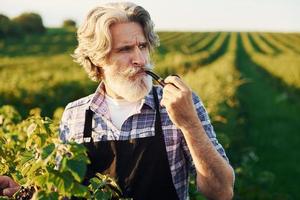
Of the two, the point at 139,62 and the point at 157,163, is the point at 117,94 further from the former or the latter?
the point at 157,163

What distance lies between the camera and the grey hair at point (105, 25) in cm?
248

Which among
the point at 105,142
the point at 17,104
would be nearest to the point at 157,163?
the point at 105,142

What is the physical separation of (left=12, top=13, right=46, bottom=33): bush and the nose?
5790cm

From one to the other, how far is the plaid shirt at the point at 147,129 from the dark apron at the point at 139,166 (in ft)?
0.13

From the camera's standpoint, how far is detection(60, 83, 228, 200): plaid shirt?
2.36 meters

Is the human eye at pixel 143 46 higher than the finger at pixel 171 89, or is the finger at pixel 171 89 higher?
the human eye at pixel 143 46

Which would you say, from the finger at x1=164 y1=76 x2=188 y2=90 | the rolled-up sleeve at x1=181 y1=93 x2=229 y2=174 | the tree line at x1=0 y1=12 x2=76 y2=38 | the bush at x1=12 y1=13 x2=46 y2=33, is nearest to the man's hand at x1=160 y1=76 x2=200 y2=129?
the finger at x1=164 y1=76 x2=188 y2=90

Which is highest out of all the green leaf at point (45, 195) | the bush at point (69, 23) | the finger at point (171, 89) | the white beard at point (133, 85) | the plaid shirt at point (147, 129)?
the bush at point (69, 23)

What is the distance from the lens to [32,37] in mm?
60438

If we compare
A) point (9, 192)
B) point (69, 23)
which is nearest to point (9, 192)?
point (9, 192)

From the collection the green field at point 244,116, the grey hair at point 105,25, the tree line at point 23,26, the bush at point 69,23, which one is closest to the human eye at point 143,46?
the grey hair at point 105,25

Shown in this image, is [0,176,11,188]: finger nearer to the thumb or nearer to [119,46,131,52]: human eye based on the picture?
the thumb

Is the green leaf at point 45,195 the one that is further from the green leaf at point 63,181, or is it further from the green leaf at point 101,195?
the green leaf at point 101,195

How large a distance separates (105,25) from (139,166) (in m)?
0.66
